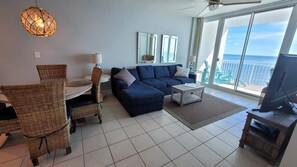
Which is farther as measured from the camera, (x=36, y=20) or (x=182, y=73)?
(x=182, y=73)

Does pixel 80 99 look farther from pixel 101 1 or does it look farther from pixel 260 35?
pixel 260 35

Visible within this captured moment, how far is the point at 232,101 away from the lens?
356cm

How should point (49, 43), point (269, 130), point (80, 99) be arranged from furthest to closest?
point (49, 43), point (80, 99), point (269, 130)

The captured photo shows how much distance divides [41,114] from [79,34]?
2.49m

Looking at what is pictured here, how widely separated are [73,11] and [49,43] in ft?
3.08

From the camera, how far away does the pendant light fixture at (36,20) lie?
5.66 feet

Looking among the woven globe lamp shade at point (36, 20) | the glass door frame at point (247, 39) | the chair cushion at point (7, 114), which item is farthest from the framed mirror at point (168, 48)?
the chair cushion at point (7, 114)

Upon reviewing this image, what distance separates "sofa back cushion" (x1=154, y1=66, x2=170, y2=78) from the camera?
423 centimetres

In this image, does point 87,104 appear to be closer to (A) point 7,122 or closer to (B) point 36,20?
(A) point 7,122

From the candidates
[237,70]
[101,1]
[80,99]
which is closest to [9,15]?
[101,1]

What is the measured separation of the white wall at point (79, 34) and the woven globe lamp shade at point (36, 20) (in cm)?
127

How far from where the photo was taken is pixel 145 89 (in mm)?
2986

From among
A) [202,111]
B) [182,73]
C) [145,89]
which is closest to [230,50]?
[182,73]

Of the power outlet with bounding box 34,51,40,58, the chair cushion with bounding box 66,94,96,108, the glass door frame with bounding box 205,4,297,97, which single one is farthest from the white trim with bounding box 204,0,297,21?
the power outlet with bounding box 34,51,40,58
